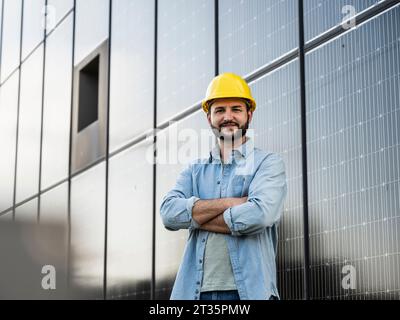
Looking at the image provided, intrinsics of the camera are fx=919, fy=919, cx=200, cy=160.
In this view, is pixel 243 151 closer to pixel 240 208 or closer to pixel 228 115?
pixel 228 115

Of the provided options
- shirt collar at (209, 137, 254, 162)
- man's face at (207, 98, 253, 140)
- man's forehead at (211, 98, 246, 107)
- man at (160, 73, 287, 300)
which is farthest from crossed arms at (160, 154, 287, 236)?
man's forehead at (211, 98, 246, 107)

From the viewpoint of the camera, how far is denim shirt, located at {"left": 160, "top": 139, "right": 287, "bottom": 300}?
4973mm

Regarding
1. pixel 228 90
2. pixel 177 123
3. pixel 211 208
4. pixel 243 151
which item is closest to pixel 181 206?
pixel 211 208

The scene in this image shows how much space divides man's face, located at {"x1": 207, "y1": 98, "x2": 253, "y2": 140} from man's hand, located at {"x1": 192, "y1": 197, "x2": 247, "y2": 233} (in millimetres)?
387

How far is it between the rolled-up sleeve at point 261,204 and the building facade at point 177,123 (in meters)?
1.64

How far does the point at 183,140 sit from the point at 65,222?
3.75m

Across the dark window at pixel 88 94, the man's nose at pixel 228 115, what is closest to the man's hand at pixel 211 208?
the man's nose at pixel 228 115

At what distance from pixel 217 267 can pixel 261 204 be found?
428 millimetres

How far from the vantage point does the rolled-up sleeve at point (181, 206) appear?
5312mm

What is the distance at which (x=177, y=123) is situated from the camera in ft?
33.4

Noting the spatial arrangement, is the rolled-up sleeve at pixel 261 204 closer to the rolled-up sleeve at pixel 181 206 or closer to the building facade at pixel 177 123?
the rolled-up sleeve at pixel 181 206

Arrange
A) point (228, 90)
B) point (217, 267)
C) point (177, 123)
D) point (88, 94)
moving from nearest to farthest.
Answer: point (217, 267) → point (228, 90) → point (177, 123) → point (88, 94)

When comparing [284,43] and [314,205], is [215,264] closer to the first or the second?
[314,205]
